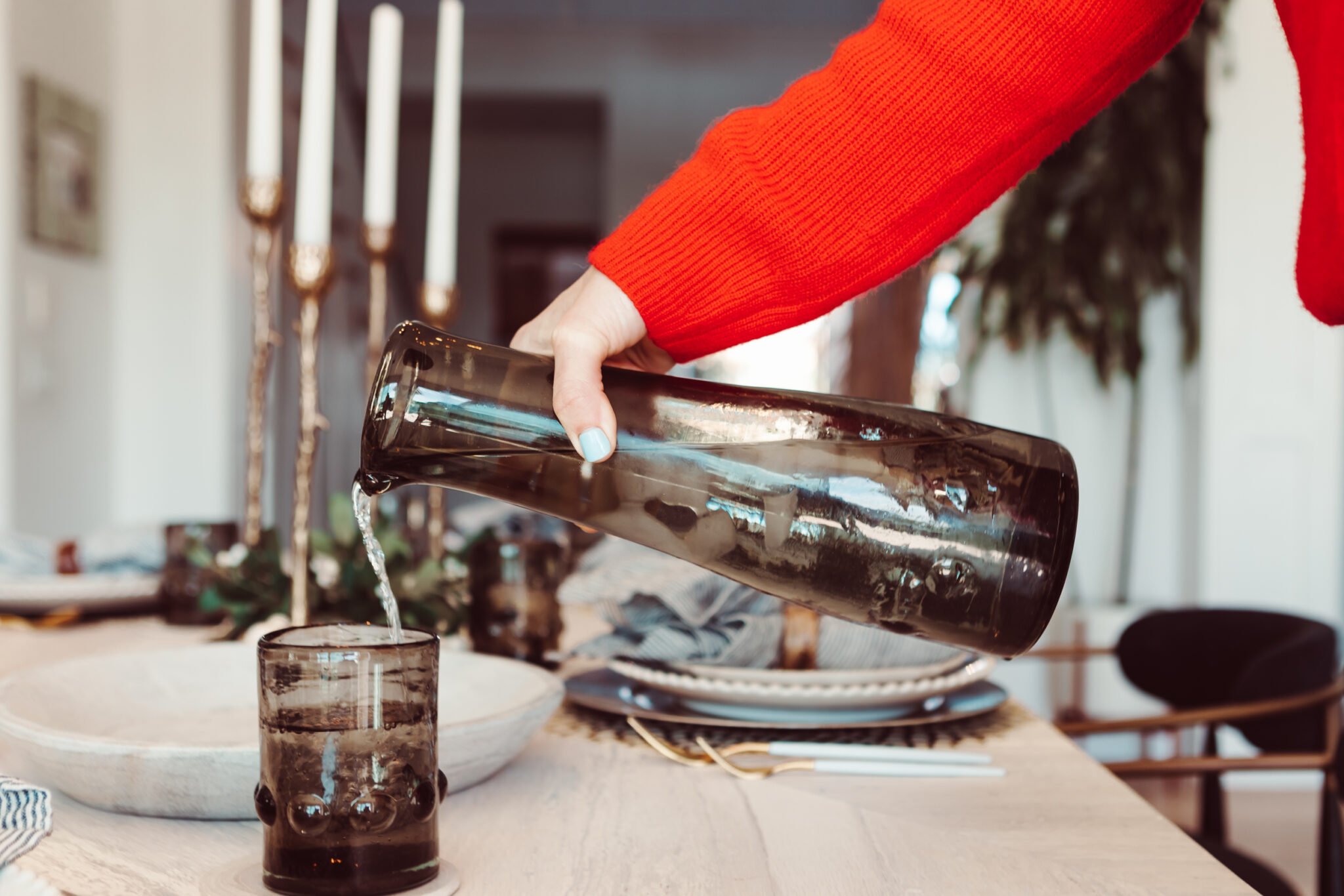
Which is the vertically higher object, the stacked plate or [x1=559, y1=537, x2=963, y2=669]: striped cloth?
[x1=559, y1=537, x2=963, y2=669]: striped cloth

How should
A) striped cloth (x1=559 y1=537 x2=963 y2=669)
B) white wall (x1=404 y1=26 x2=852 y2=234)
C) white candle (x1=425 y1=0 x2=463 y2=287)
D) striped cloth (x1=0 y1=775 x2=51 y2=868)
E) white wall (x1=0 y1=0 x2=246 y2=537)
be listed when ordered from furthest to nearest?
white wall (x1=404 y1=26 x2=852 y2=234)
white wall (x1=0 y1=0 x2=246 y2=537)
white candle (x1=425 y1=0 x2=463 y2=287)
striped cloth (x1=559 y1=537 x2=963 y2=669)
striped cloth (x1=0 y1=775 x2=51 y2=868)

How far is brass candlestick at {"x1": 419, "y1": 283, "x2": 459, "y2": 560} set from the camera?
48.1 inches

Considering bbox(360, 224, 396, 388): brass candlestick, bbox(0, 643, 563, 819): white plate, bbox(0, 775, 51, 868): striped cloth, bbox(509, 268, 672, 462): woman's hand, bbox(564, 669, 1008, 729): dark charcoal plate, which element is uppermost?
bbox(360, 224, 396, 388): brass candlestick

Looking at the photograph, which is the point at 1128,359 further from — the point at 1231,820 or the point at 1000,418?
the point at 1231,820

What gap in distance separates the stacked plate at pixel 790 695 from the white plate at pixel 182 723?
91 millimetres

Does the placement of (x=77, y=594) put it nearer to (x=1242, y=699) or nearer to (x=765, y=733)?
(x=765, y=733)

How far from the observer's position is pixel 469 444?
523 millimetres


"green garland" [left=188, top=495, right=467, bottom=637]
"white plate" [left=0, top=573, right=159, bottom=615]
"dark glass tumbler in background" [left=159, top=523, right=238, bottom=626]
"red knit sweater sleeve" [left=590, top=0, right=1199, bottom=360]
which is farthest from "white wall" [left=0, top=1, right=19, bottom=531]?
"red knit sweater sleeve" [left=590, top=0, right=1199, bottom=360]

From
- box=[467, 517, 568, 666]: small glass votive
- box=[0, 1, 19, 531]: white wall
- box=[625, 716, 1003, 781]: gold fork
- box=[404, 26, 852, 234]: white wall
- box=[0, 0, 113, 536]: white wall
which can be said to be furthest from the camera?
box=[404, 26, 852, 234]: white wall

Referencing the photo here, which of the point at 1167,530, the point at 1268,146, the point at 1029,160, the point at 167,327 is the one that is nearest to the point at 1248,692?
the point at 1029,160

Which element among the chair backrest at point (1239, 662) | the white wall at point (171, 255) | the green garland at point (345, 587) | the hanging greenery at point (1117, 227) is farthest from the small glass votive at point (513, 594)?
the white wall at point (171, 255)

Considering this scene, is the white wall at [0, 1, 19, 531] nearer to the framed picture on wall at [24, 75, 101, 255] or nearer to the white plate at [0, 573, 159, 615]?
the framed picture on wall at [24, 75, 101, 255]

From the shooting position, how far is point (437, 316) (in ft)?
4.04

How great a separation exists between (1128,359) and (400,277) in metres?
3.52
